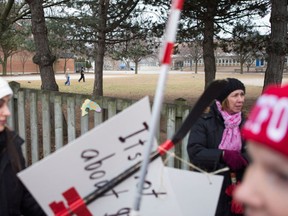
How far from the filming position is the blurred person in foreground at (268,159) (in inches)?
27.3

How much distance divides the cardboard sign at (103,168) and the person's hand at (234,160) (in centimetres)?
111

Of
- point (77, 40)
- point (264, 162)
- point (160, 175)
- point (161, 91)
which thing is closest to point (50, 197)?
point (160, 175)

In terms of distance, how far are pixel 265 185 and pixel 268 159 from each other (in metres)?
0.05

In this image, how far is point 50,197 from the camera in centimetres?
125

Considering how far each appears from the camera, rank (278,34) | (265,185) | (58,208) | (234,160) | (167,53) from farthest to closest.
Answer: (278,34), (234,160), (58,208), (167,53), (265,185)

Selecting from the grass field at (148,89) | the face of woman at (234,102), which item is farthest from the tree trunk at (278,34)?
the face of woman at (234,102)

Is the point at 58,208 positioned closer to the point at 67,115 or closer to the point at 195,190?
the point at 195,190

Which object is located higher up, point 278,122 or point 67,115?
point 278,122

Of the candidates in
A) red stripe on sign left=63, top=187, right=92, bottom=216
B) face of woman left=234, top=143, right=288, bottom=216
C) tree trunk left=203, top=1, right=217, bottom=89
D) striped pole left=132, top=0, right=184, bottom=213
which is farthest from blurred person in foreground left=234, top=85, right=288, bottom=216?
tree trunk left=203, top=1, right=217, bottom=89

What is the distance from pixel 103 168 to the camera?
1.26 metres

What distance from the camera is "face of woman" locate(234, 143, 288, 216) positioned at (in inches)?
27.3

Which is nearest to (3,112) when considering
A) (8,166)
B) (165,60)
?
(8,166)

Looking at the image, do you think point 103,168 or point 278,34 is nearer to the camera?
point 103,168

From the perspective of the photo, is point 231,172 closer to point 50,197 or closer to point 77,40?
Answer: point 50,197
